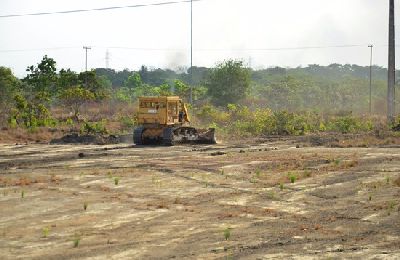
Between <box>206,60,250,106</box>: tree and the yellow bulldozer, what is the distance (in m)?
38.1

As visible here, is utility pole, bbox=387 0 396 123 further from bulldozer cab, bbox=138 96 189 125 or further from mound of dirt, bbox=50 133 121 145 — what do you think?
mound of dirt, bbox=50 133 121 145

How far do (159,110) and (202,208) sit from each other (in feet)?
54.8

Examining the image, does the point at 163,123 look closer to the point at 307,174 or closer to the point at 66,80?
the point at 307,174

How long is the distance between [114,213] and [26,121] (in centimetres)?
3134

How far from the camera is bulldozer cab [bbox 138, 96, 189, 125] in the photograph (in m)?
29.1

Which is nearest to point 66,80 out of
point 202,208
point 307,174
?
point 307,174

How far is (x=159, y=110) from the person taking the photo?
2923 centimetres

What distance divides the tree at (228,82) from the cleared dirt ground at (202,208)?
153 feet

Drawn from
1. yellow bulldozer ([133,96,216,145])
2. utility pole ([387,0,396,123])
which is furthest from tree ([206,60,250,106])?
yellow bulldozer ([133,96,216,145])

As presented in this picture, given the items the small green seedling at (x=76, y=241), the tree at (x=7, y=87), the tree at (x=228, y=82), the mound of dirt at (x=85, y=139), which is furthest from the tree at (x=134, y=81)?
the small green seedling at (x=76, y=241)

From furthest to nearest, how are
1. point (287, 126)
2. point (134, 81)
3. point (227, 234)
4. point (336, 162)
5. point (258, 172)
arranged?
point (134, 81)
point (287, 126)
point (336, 162)
point (258, 172)
point (227, 234)

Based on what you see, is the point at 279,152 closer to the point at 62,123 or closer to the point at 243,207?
the point at 243,207

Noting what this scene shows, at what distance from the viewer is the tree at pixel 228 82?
2712 inches

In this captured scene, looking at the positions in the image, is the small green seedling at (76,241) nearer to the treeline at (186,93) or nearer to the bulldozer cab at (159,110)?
the bulldozer cab at (159,110)
